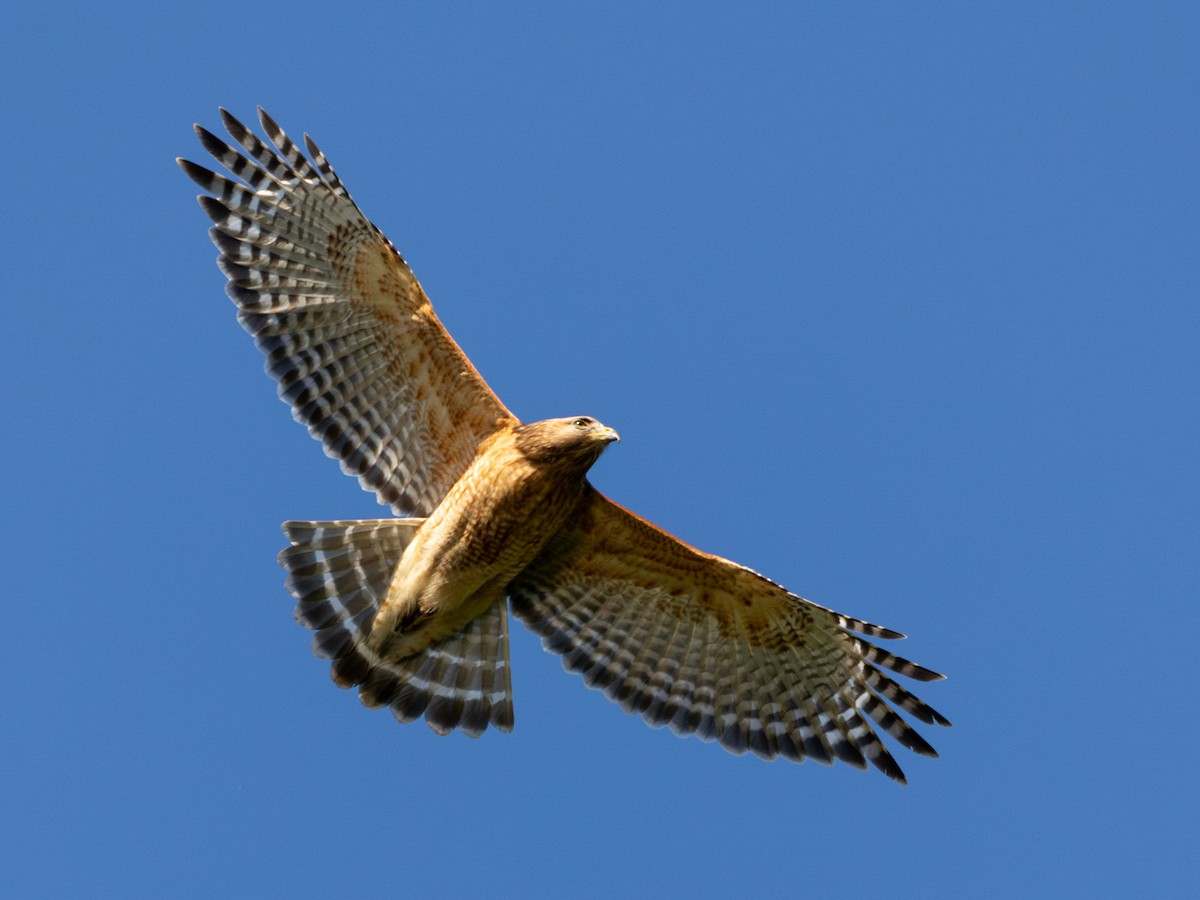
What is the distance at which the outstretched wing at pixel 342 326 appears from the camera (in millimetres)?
11984

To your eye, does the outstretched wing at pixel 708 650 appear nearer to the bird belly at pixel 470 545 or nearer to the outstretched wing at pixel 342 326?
the bird belly at pixel 470 545

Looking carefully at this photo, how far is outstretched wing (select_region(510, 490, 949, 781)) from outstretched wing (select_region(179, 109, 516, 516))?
1.08 m

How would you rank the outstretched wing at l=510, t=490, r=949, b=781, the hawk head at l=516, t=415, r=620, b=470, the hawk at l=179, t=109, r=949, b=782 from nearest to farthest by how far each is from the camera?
the hawk head at l=516, t=415, r=620, b=470 < the hawk at l=179, t=109, r=949, b=782 < the outstretched wing at l=510, t=490, r=949, b=781

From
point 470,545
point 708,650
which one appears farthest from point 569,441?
point 708,650

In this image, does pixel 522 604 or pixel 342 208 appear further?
pixel 522 604

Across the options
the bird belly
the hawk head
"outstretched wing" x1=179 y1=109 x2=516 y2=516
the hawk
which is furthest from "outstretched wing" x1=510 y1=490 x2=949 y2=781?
"outstretched wing" x1=179 y1=109 x2=516 y2=516

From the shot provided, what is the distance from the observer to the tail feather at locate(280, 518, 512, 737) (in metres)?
12.3

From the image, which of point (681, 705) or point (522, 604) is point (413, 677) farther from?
point (681, 705)

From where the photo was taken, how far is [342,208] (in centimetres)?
1198

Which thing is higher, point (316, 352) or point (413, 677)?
point (316, 352)

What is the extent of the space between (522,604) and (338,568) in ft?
4.44

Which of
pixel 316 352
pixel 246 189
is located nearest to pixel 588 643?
pixel 316 352

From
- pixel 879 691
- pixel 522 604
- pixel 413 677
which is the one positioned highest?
pixel 879 691

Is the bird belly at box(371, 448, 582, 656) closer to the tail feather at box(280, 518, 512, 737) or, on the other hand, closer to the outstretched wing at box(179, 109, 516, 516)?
the tail feather at box(280, 518, 512, 737)
